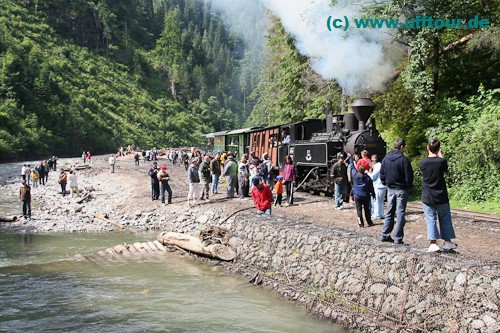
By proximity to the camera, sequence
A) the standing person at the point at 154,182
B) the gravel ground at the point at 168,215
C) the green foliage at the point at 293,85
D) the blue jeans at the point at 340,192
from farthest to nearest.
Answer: the green foliage at the point at 293,85 < the standing person at the point at 154,182 < the blue jeans at the point at 340,192 < the gravel ground at the point at 168,215

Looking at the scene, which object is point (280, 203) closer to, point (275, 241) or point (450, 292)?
point (275, 241)

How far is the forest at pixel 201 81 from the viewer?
16344 millimetres

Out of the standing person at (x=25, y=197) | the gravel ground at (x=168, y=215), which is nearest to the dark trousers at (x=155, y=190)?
the gravel ground at (x=168, y=215)

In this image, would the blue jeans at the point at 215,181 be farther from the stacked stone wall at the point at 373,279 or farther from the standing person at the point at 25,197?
the stacked stone wall at the point at 373,279

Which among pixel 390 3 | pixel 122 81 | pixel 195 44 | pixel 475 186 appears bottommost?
pixel 475 186

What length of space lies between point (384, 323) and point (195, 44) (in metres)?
128

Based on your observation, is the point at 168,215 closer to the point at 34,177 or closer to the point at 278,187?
the point at 278,187

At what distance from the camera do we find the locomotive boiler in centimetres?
1493

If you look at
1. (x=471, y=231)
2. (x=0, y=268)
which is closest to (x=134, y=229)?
(x=0, y=268)

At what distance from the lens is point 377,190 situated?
38.6 feet

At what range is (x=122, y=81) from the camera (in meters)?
94.1

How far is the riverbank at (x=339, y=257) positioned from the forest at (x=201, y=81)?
16.9ft

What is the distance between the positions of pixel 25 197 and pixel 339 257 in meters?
13.7

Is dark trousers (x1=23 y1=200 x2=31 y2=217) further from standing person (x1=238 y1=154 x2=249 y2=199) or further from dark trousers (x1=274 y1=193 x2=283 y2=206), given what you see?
dark trousers (x1=274 y1=193 x2=283 y2=206)
